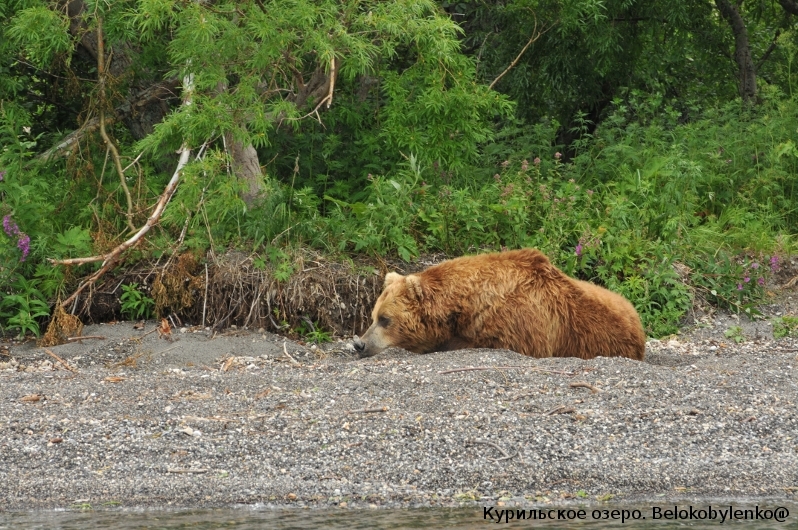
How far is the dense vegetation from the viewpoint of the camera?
299 inches

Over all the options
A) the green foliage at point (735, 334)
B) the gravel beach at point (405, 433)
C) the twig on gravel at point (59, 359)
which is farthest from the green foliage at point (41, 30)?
the green foliage at point (735, 334)

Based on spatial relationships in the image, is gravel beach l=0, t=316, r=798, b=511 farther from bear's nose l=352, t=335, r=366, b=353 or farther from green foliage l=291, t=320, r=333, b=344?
green foliage l=291, t=320, r=333, b=344

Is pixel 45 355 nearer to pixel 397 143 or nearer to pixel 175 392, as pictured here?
pixel 175 392

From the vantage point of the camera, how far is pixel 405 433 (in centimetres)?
543

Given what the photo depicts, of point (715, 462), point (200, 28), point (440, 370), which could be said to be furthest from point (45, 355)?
point (715, 462)

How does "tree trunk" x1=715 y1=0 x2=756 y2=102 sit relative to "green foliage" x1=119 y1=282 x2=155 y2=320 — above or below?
above

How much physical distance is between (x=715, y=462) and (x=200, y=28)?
4.32m

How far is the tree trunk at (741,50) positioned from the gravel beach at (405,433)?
6094mm

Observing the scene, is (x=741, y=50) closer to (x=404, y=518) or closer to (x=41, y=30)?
(x=41, y=30)

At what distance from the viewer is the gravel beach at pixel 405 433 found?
491cm

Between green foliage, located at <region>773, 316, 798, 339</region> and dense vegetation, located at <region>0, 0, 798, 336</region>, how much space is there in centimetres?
62

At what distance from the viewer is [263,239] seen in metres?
8.34

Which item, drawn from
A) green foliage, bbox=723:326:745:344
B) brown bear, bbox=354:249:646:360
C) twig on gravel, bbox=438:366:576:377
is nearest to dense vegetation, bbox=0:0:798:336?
green foliage, bbox=723:326:745:344

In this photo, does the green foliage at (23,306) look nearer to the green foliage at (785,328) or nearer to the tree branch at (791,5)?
the green foliage at (785,328)
